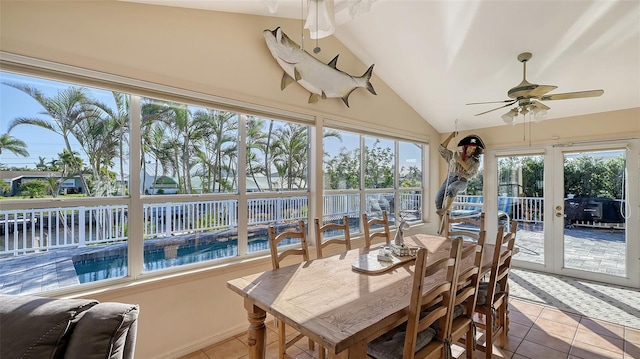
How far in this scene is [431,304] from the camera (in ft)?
5.11

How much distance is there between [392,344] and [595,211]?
4123 millimetres

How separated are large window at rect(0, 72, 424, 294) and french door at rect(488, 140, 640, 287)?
3414 millimetres

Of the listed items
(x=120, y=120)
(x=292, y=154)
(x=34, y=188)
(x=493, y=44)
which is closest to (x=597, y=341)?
(x=493, y=44)

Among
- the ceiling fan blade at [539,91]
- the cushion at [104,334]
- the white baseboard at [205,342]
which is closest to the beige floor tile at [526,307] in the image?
the ceiling fan blade at [539,91]

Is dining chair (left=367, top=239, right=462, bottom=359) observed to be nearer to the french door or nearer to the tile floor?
the tile floor

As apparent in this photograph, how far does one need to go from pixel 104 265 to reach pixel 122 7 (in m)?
1.83

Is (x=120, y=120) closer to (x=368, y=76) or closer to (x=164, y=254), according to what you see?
(x=164, y=254)

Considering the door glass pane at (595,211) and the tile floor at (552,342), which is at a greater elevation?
the door glass pane at (595,211)

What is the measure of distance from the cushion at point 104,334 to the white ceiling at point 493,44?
2.11 metres

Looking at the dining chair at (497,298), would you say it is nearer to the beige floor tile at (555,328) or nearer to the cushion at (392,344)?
the beige floor tile at (555,328)

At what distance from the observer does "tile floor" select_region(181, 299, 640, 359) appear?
231cm

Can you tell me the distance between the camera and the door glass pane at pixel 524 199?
4.35 m

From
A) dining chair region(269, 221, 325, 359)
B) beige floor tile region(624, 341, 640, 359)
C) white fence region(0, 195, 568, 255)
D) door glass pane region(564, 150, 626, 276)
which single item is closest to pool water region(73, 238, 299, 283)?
white fence region(0, 195, 568, 255)

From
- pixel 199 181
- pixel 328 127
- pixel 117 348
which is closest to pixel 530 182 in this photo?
pixel 328 127
